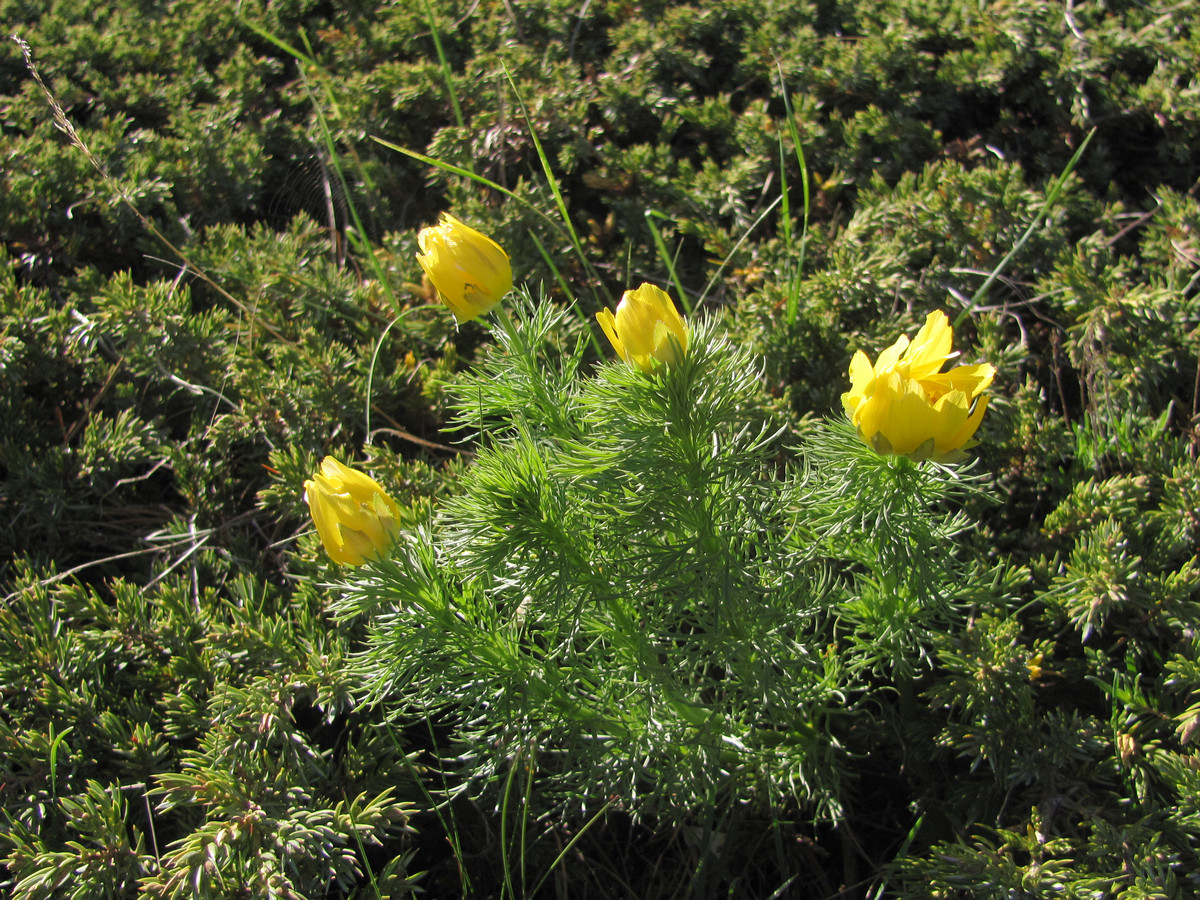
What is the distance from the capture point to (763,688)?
4.16 feet

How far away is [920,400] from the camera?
948 mm

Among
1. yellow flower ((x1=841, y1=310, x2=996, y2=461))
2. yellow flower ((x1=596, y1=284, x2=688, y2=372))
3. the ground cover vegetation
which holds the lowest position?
the ground cover vegetation

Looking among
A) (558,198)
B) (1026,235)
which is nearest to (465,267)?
(558,198)

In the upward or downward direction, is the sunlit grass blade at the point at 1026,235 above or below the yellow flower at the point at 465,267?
below

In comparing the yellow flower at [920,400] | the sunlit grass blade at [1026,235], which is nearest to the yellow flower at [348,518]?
the yellow flower at [920,400]

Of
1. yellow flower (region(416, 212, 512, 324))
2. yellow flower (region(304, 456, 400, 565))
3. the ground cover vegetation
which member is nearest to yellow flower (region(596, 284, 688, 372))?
the ground cover vegetation

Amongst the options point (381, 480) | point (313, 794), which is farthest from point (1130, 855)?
point (381, 480)

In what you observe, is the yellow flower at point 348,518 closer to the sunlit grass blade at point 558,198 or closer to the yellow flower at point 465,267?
the yellow flower at point 465,267

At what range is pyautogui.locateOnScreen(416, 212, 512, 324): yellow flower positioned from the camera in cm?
113

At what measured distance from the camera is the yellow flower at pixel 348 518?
108cm

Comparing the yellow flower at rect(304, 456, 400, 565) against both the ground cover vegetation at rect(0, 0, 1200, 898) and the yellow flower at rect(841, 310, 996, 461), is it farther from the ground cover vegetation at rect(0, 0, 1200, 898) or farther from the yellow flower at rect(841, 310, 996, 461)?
the yellow flower at rect(841, 310, 996, 461)

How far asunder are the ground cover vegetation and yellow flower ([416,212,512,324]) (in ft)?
0.15

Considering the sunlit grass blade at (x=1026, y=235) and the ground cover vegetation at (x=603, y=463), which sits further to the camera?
the sunlit grass blade at (x=1026, y=235)

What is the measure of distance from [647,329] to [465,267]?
0.31 meters
